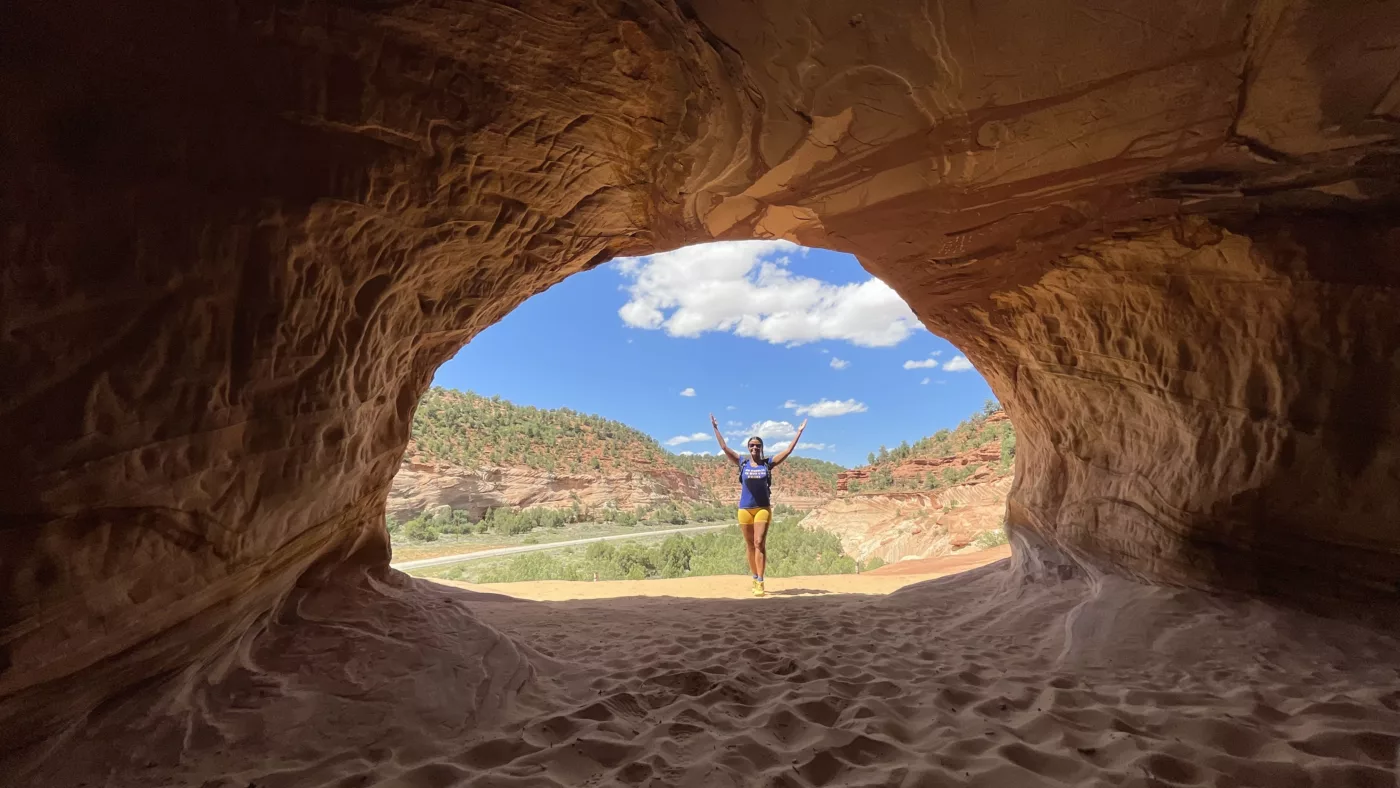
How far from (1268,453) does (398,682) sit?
5.56 meters

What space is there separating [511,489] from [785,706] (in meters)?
25.1

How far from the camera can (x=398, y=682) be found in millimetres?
2812

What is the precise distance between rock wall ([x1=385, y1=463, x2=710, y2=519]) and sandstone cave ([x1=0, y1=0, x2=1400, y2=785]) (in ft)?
69.2

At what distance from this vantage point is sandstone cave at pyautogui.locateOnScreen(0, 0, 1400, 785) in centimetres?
196

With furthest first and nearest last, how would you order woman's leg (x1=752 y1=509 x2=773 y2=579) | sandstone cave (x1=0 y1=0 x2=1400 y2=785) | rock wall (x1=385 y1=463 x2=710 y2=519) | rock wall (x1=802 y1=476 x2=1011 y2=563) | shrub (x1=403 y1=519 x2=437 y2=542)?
rock wall (x1=385 y1=463 x2=710 y2=519)
shrub (x1=403 y1=519 x2=437 y2=542)
rock wall (x1=802 y1=476 x2=1011 y2=563)
woman's leg (x1=752 y1=509 x2=773 y2=579)
sandstone cave (x1=0 y1=0 x2=1400 y2=785)

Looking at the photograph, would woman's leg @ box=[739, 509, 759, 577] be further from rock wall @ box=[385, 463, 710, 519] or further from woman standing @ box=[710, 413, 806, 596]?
rock wall @ box=[385, 463, 710, 519]

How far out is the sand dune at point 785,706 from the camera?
2035 mm

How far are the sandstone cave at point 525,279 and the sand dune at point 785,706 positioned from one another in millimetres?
30

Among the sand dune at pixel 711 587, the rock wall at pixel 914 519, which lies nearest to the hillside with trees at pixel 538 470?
the rock wall at pixel 914 519

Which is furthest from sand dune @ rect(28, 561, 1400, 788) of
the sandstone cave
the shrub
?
the shrub

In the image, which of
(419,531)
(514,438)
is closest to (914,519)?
(419,531)

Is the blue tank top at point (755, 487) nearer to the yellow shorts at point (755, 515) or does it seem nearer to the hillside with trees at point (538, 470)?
the yellow shorts at point (755, 515)

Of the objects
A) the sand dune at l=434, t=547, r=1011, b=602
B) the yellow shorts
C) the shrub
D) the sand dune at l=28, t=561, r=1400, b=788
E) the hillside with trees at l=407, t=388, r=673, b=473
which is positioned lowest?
the shrub

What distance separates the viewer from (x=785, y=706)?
285 cm
